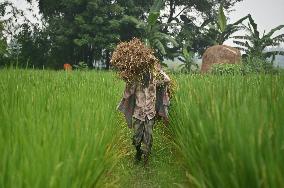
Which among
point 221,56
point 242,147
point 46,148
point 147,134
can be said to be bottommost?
point 147,134

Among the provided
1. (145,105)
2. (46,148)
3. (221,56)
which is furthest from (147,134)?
(221,56)

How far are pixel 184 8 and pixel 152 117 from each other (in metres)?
25.5

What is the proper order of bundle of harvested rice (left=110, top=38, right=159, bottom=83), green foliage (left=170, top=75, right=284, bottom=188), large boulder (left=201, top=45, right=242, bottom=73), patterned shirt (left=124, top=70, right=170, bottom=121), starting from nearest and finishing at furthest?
green foliage (left=170, top=75, right=284, bottom=188) < bundle of harvested rice (left=110, top=38, right=159, bottom=83) < patterned shirt (left=124, top=70, right=170, bottom=121) < large boulder (left=201, top=45, right=242, bottom=73)

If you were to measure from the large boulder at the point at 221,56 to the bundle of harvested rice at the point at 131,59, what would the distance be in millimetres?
14533

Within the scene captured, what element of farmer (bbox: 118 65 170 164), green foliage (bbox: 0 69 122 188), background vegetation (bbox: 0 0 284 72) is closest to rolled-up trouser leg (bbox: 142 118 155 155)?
farmer (bbox: 118 65 170 164)

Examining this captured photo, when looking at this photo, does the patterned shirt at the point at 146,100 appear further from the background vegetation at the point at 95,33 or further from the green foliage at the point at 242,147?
the background vegetation at the point at 95,33

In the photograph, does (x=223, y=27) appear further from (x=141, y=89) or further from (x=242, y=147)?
(x=242, y=147)

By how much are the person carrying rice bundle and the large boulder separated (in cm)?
1427

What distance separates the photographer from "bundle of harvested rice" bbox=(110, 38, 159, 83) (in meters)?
5.14

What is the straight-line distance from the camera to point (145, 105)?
17.5 feet

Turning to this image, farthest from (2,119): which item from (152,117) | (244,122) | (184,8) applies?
(184,8)

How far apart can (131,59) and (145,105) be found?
0.62m

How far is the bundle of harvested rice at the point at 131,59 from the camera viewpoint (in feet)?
16.9

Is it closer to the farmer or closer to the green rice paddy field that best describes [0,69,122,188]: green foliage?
the green rice paddy field
